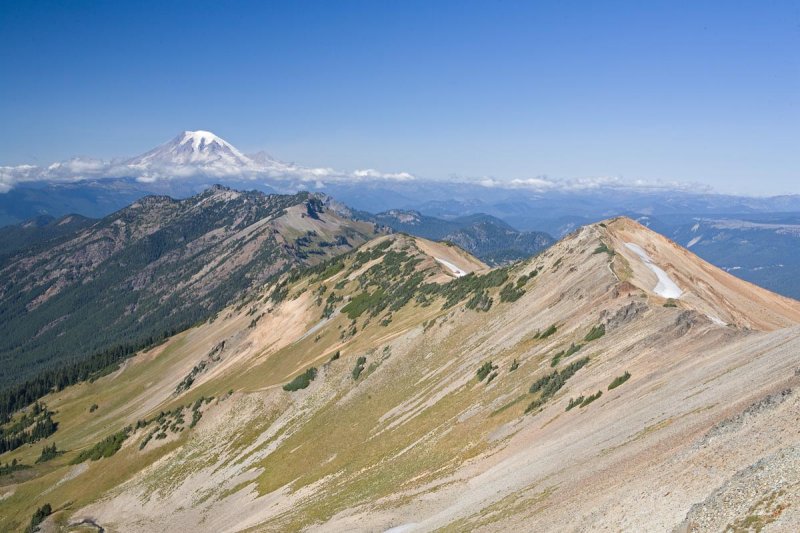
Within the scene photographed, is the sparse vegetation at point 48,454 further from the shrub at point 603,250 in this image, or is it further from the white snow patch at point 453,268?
the shrub at point 603,250

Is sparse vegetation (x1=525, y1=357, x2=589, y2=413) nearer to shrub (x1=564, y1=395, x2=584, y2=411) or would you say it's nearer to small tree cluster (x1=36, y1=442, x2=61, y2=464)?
shrub (x1=564, y1=395, x2=584, y2=411)

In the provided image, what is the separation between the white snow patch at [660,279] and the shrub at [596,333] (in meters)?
17.7

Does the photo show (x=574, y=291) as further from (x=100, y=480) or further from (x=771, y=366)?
(x=100, y=480)

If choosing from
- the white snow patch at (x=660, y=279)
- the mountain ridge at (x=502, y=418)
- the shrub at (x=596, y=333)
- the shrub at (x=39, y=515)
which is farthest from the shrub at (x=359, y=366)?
the shrub at (x=39, y=515)

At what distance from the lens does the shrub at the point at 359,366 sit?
94.8m

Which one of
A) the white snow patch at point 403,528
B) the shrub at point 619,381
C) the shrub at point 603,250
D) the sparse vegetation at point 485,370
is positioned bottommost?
the white snow patch at point 403,528

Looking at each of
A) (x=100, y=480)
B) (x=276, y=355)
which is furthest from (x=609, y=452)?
(x=276, y=355)

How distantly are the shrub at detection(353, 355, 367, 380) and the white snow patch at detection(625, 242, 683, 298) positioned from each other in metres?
45.8

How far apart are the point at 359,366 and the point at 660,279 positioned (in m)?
49.0

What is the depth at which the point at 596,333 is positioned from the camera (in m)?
66.9

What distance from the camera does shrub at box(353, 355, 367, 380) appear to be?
94.8 metres

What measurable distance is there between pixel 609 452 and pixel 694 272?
6918 centimetres

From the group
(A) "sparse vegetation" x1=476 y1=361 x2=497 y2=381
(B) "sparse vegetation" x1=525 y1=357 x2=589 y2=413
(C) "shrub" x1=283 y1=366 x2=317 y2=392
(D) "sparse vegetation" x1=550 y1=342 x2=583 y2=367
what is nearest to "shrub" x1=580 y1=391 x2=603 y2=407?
(B) "sparse vegetation" x1=525 y1=357 x2=589 y2=413

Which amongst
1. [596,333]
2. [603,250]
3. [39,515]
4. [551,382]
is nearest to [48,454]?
[39,515]
